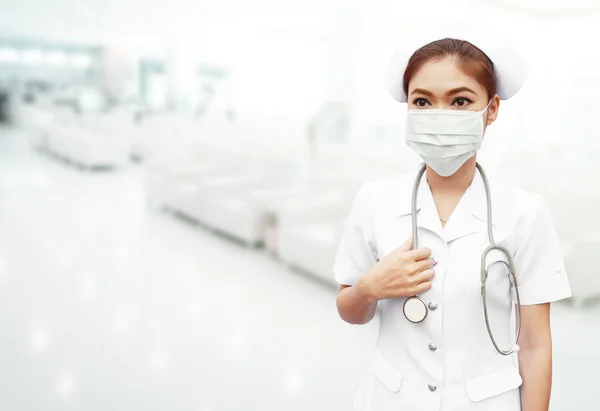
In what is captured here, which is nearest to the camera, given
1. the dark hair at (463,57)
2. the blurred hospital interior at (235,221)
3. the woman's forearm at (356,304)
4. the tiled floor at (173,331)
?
the dark hair at (463,57)

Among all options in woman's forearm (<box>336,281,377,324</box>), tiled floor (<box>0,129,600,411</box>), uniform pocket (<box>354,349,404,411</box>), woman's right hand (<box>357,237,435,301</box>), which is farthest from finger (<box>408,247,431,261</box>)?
tiled floor (<box>0,129,600,411</box>)

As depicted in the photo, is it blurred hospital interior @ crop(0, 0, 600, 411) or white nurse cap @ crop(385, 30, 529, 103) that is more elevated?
white nurse cap @ crop(385, 30, 529, 103)

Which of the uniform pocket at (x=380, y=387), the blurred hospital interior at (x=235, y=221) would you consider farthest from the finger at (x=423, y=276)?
the blurred hospital interior at (x=235, y=221)

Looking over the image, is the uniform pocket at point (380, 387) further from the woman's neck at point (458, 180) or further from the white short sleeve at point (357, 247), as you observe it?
the woman's neck at point (458, 180)

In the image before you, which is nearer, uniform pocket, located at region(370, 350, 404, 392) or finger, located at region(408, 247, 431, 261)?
finger, located at region(408, 247, 431, 261)

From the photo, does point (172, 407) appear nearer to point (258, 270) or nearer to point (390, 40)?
point (258, 270)

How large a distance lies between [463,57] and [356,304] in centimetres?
52

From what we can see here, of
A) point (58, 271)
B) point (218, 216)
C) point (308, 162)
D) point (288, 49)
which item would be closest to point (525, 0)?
point (308, 162)

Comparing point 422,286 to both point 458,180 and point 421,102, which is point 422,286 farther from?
point 421,102

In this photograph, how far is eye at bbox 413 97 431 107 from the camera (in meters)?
1.14

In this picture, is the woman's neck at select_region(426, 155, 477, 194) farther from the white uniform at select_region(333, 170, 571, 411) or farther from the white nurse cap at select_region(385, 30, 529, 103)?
the white nurse cap at select_region(385, 30, 529, 103)

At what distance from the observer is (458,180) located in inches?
46.6

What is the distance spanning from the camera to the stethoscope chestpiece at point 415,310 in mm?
1107

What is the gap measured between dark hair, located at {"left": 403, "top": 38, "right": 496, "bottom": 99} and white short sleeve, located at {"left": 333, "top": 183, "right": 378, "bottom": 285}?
29cm
